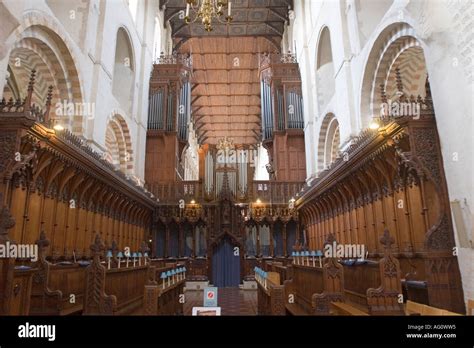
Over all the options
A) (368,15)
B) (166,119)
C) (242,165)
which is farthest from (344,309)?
(166,119)

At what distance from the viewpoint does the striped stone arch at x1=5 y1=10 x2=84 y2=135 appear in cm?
859

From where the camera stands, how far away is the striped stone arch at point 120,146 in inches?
570

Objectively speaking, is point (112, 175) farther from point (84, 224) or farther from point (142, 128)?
point (142, 128)

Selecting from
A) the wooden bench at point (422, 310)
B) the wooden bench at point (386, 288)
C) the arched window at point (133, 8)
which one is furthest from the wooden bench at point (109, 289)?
the arched window at point (133, 8)

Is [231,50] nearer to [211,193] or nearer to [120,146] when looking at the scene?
[211,193]

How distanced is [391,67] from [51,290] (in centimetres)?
938

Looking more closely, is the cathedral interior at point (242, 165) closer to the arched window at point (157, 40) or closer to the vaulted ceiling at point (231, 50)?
the vaulted ceiling at point (231, 50)

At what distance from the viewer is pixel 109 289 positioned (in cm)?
543

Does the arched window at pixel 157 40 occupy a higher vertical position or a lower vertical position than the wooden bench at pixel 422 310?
higher

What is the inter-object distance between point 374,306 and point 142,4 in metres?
16.8

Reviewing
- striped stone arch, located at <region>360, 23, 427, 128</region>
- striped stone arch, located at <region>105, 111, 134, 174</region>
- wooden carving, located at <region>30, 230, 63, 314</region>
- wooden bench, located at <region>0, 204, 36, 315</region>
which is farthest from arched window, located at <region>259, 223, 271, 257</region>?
wooden bench, located at <region>0, 204, 36, 315</region>

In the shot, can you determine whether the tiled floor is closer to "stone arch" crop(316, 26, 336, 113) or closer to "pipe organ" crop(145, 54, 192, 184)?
"pipe organ" crop(145, 54, 192, 184)

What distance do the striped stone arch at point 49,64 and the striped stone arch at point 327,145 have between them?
9451 mm
